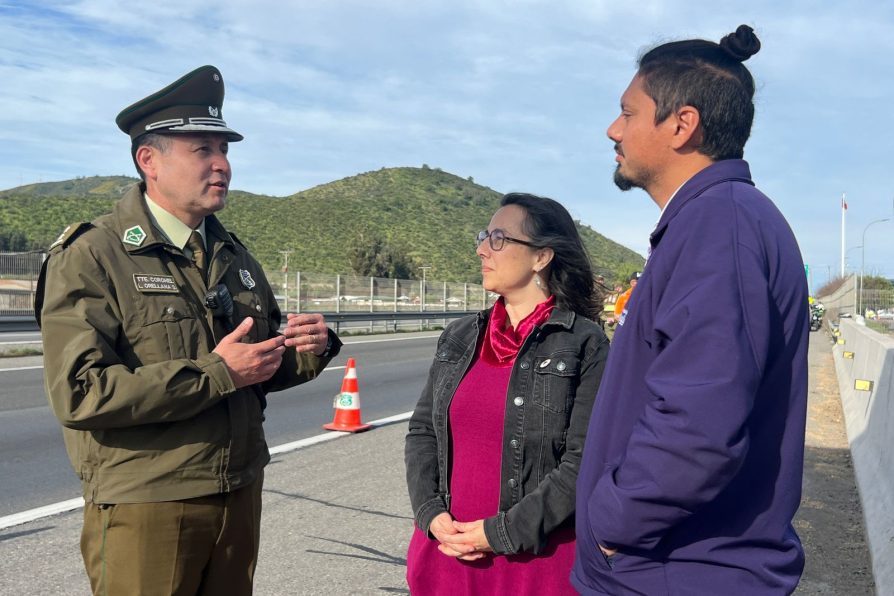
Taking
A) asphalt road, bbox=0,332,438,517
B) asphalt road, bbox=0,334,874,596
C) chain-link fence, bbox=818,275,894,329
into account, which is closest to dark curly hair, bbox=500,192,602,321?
asphalt road, bbox=0,334,874,596

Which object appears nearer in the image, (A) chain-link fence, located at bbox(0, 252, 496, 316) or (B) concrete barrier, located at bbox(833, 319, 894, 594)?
(B) concrete barrier, located at bbox(833, 319, 894, 594)

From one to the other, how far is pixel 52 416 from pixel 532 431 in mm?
8401

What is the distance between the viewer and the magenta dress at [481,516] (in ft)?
8.73

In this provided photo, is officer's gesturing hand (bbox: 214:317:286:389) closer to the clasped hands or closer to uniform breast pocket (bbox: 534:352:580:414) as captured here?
the clasped hands

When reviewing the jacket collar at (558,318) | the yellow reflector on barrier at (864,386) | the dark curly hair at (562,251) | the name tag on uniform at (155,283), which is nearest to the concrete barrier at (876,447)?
the yellow reflector on barrier at (864,386)

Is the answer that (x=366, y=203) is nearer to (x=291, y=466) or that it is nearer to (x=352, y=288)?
(x=352, y=288)

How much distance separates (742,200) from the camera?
189 centimetres

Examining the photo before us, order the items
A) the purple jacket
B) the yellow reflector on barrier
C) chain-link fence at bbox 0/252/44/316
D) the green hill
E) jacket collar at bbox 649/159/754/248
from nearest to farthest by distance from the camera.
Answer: the purple jacket
jacket collar at bbox 649/159/754/248
the yellow reflector on barrier
chain-link fence at bbox 0/252/44/316
the green hill

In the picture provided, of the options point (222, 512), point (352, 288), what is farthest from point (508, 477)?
point (352, 288)

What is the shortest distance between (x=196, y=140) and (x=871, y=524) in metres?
4.88

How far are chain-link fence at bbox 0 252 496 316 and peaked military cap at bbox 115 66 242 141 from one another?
15973 mm

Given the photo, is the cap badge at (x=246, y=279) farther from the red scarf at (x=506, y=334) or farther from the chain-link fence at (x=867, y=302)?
the chain-link fence at (x=867, y=302)

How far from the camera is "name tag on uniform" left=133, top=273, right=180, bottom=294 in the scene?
2.67m

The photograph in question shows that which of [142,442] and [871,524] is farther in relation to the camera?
[871,524]
